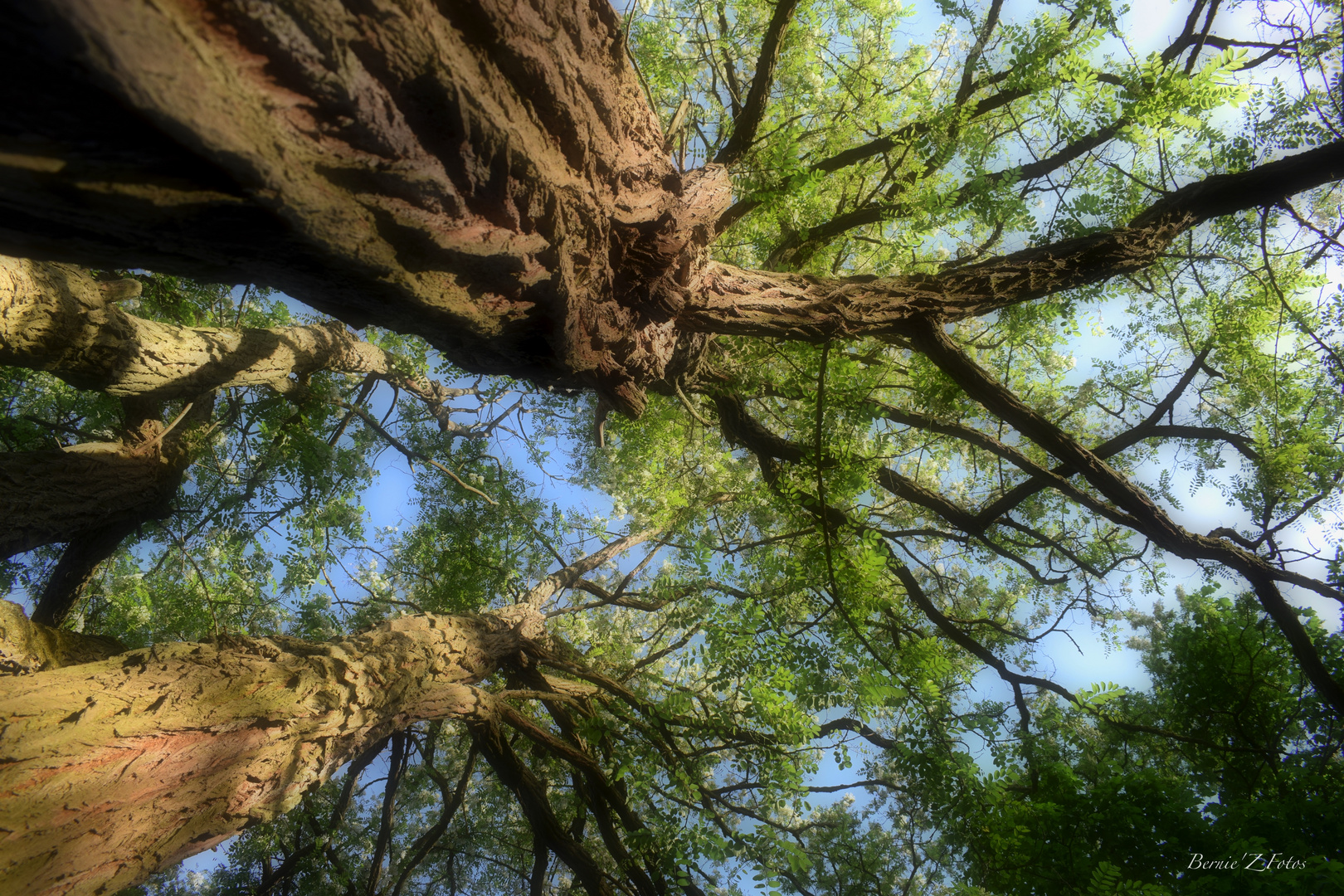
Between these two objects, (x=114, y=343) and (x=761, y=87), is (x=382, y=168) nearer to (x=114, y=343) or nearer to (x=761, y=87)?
(x=114, y=343)

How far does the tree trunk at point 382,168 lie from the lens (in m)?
0.95

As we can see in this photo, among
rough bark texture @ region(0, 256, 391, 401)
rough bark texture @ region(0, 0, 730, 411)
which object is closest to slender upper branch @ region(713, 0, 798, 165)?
rough bark texture @ region(0, 0, 730, 411)

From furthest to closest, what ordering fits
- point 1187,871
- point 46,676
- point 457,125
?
point 1187,871 → point 46,676 → point 457,125

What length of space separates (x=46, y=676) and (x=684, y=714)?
3.40 meters

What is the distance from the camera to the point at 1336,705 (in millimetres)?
3910

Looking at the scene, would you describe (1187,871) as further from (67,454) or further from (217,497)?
(217,497)

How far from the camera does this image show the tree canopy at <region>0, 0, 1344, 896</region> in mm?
1354

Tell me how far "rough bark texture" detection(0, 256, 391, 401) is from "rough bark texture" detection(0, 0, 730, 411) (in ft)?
9.54

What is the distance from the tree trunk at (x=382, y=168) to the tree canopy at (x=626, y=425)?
1 centimetres

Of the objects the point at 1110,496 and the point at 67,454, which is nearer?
the point at 1110,496

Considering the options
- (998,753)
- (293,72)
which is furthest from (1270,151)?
(293,72)

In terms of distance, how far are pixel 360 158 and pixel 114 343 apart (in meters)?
3.50

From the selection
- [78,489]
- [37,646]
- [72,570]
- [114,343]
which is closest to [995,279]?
[114,343]

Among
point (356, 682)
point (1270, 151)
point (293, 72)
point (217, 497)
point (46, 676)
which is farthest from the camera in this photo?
point (217, 497)
